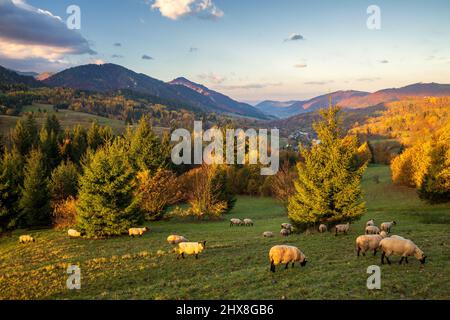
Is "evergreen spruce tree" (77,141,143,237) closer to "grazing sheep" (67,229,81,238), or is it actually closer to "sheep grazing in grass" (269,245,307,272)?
"grazing sheep" (67,229,81,238)

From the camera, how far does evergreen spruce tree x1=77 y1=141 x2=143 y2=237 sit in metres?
35.2

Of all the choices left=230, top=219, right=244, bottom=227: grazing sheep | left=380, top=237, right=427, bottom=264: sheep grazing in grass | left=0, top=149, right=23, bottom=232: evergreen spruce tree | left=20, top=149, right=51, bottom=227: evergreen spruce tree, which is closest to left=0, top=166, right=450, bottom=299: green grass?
left=380, top=237, right=427, bottom=264: sheep grazing in grass

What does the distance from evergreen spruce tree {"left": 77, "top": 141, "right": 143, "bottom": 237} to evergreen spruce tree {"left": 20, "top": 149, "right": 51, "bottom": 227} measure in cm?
1427

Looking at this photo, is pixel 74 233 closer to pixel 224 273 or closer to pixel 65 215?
pixel 65 215

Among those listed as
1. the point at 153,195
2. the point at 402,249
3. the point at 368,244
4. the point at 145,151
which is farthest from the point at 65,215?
the point at 402,249

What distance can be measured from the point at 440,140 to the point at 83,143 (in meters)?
85.6

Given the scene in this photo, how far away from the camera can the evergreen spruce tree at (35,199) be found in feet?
152

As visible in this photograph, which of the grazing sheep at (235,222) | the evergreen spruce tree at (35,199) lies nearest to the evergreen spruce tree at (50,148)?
the evergreen spruce tree at (35,199)

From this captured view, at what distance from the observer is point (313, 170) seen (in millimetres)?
29875

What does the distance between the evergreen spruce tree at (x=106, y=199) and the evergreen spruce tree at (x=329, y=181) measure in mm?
18612

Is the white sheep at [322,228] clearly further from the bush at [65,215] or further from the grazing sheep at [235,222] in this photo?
the bush at [65,215]

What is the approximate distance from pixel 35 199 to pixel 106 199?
1799 cm
